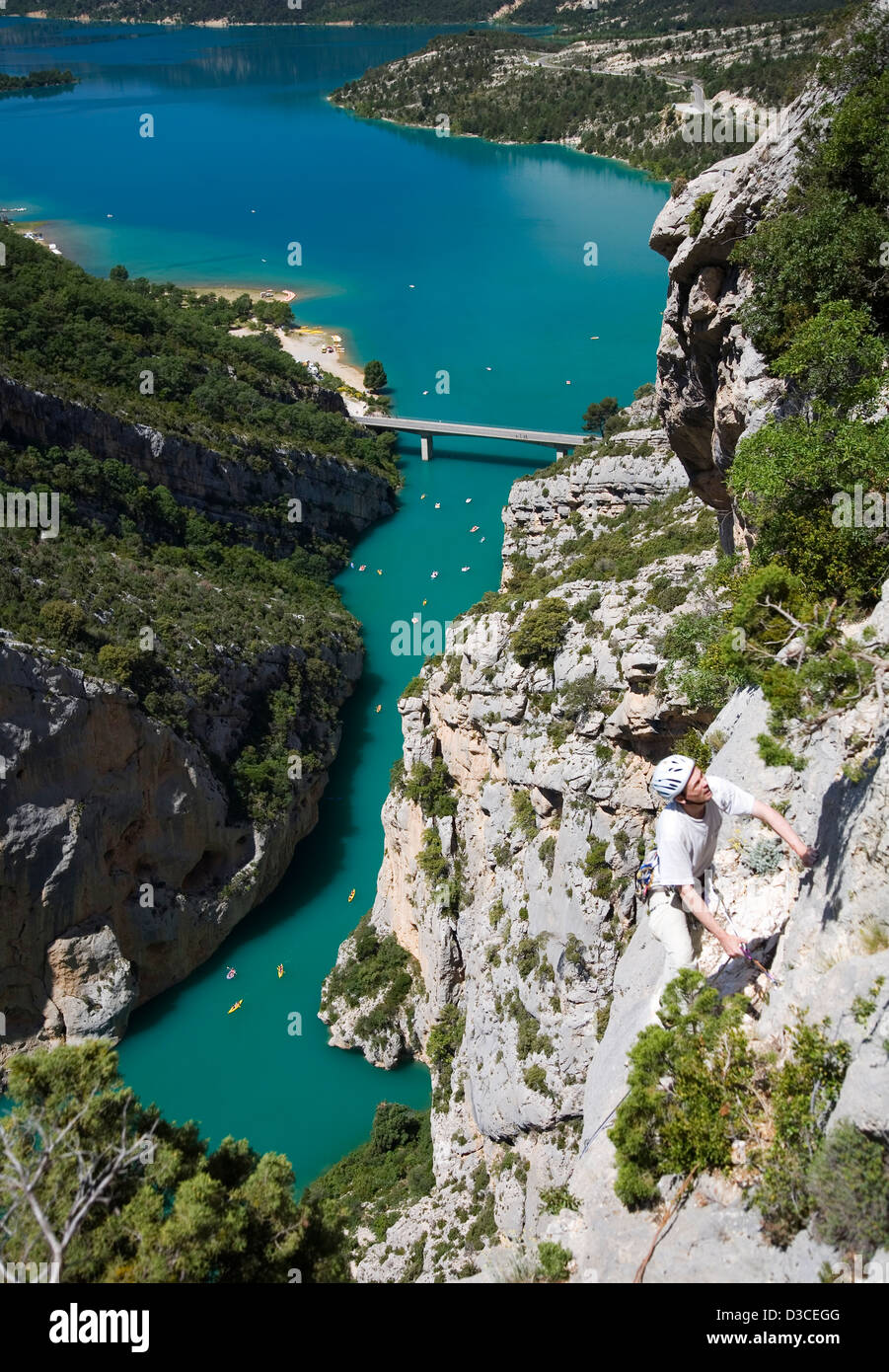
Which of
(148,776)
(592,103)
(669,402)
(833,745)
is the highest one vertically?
(592,103)

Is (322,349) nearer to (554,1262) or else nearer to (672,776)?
(672,776)

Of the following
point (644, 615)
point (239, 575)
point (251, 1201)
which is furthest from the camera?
point (239, 575)

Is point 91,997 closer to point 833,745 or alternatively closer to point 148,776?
point 148,776

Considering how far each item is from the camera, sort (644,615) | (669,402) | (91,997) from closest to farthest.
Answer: (669,402)
(644,615)
(91,997)

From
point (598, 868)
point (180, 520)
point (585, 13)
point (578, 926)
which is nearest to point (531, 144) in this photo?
point (585, 13)

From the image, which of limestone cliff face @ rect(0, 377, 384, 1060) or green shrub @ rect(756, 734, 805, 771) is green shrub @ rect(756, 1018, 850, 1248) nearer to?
green shrub @ rect(756, 734, 805, 771)

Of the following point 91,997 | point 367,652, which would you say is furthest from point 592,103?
point 91,997
